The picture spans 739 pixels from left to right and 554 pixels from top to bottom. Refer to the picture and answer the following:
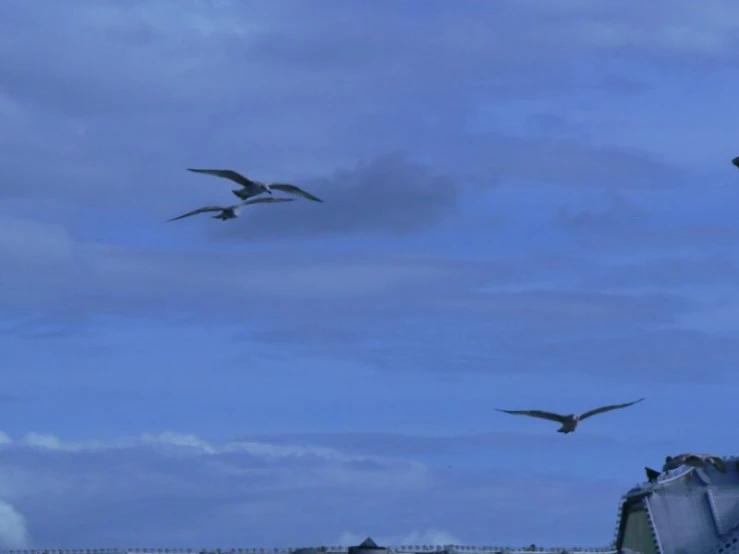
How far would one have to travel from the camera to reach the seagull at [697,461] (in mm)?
95375

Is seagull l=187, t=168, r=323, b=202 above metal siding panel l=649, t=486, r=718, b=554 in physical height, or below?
above

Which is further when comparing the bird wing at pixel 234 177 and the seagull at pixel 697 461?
the seagull at pixel 697 461

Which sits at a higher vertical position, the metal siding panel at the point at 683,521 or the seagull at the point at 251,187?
the seagull at the point at 251,187

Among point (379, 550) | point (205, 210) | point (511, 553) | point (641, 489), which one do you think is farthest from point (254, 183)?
point (641, 489)

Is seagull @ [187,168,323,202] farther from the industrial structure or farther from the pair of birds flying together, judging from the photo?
the industrial structure

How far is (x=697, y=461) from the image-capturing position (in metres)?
96.2

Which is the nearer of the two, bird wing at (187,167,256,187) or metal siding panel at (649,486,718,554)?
bird wing at (187,167,256,187)

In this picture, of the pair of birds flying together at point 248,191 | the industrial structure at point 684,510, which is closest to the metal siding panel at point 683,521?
the industrial structure at point 684,510

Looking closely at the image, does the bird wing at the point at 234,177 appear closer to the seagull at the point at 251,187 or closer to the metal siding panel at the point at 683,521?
the seagull at the point at 251,187

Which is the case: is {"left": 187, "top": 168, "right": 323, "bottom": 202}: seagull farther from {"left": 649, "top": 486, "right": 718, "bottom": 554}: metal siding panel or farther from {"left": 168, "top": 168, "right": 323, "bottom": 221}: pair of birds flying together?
{"left": 649, "top": 486, "right": 718, "bottom": 554}: metal siding panel

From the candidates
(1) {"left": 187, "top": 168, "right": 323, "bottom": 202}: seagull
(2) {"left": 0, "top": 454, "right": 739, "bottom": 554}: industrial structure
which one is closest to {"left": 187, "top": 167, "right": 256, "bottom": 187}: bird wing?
(1) {"left": 187, "top": 168, "right": 323, "bottom": 202}: seagull

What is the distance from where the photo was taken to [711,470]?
99.4 metres

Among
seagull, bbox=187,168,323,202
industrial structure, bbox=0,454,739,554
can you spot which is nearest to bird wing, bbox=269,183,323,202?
seagull, bbox=187,168,323,202

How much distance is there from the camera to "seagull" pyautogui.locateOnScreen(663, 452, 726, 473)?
9538 centimetres
